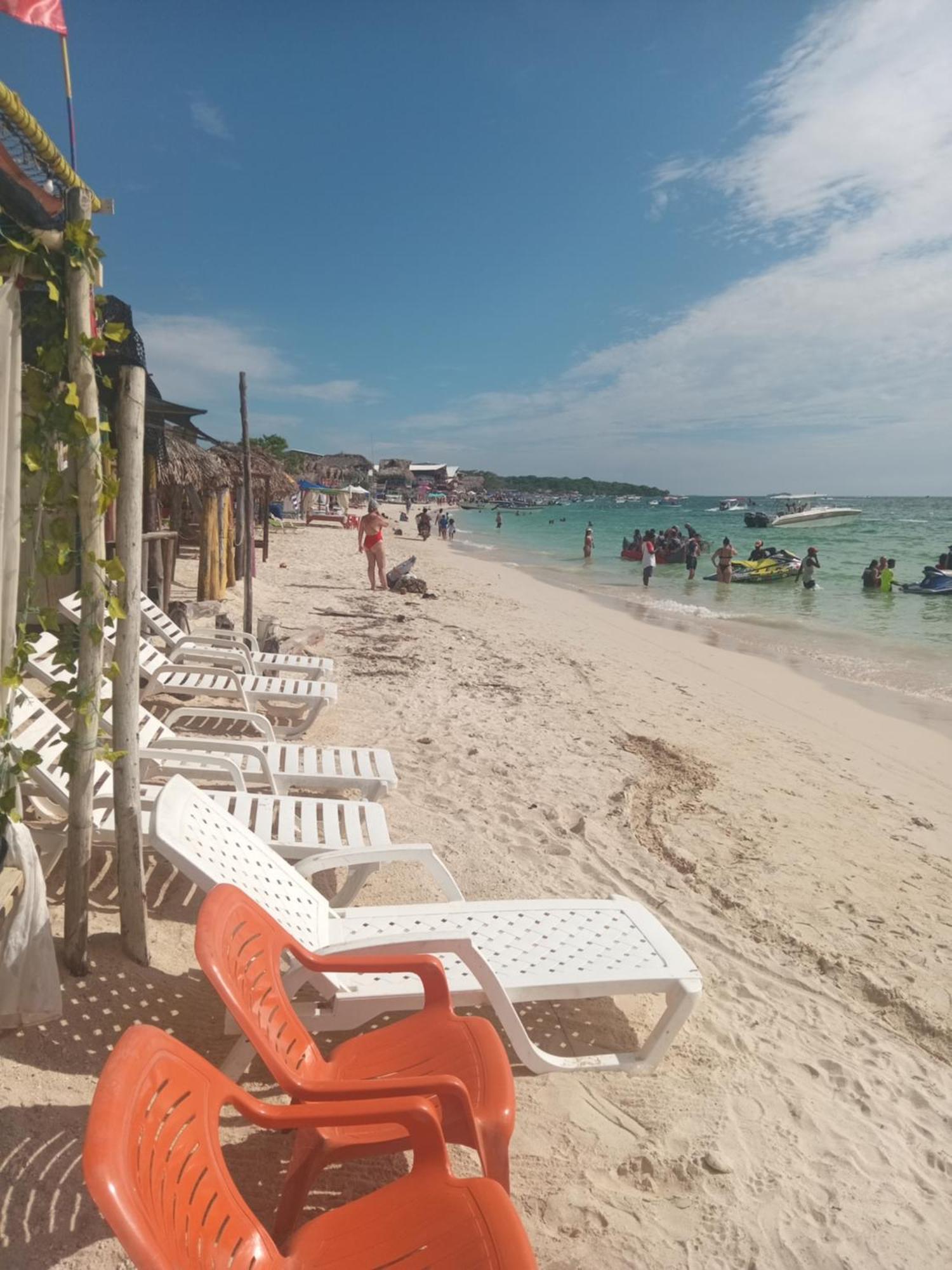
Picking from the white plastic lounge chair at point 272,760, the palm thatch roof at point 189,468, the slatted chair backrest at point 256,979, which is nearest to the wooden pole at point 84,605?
the slatted chair backrest at point 256,979

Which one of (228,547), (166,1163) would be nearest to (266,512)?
(228,547)

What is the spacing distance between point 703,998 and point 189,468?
11.4m

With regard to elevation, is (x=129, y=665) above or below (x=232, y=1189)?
above

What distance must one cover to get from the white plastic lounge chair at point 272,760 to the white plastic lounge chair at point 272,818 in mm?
239

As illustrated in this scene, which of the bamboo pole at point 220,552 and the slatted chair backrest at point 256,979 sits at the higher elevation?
the bamboo pole at point 220,552

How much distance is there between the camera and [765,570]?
77.8 ft

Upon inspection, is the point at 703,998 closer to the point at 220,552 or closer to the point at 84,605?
the point at 84,605

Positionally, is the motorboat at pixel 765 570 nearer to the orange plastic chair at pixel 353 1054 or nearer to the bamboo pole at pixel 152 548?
the bamboo pole at pixel 152 548

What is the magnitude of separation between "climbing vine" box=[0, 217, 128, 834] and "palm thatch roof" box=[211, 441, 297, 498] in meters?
12.5

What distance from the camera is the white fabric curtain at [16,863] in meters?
2.15

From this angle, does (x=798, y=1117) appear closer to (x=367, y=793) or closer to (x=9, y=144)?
(x=367, y=793)

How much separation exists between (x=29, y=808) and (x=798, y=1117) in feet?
10.6

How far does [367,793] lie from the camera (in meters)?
4.14

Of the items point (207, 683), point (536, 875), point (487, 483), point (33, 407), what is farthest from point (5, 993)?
point (487, 483)
